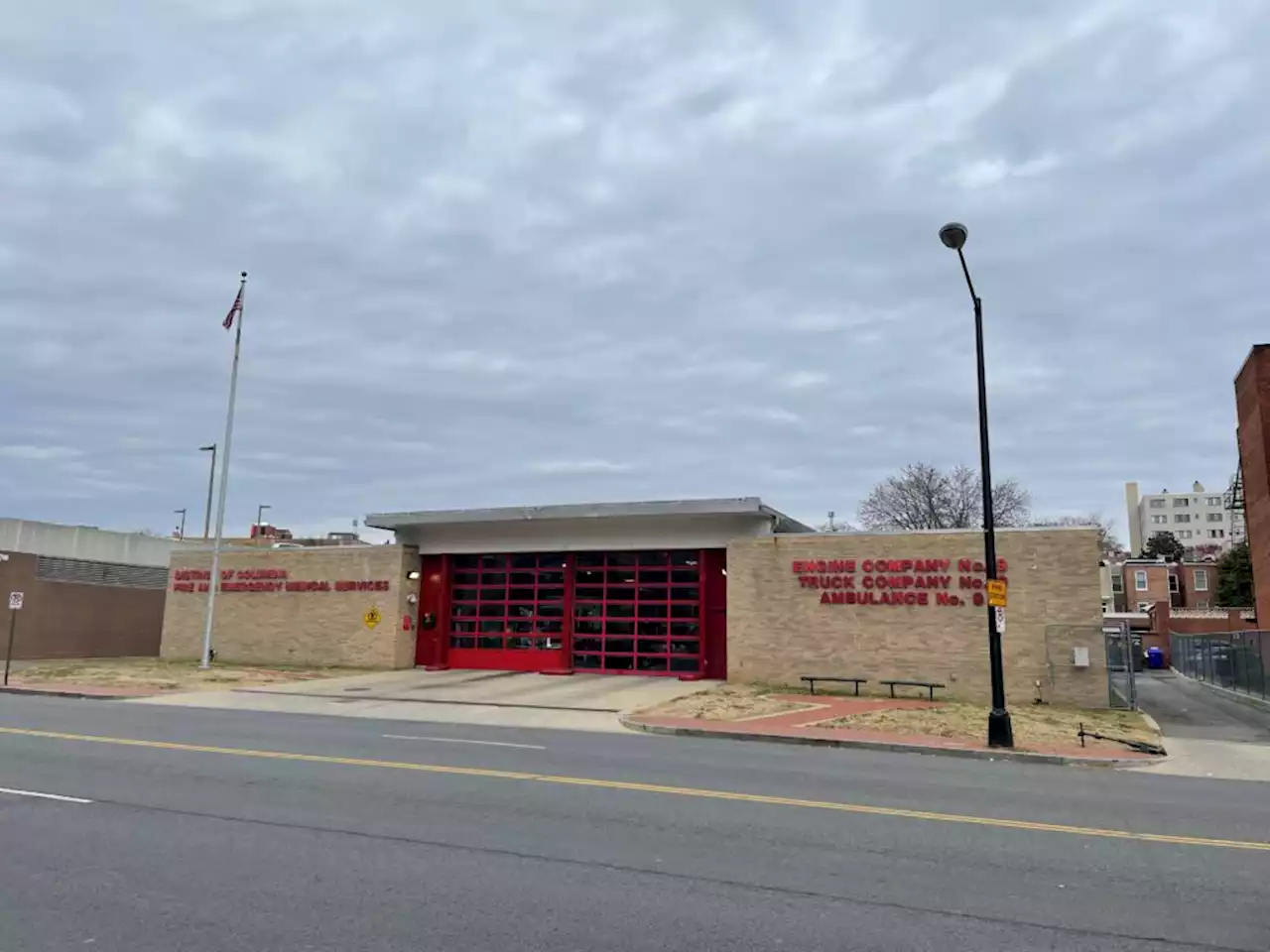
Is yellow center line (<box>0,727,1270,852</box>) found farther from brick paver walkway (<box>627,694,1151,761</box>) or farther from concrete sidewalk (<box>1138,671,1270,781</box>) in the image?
brick paver walkway (<box>627,694,1151,761</box>)

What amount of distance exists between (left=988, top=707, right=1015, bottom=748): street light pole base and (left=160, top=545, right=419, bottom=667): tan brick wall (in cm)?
1937

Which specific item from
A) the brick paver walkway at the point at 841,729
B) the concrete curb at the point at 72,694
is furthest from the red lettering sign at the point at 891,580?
the concrete curb at the point at 72,694

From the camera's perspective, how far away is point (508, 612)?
93.1 ft

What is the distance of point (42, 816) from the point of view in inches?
308

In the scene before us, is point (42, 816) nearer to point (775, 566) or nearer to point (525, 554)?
point (775, 566)

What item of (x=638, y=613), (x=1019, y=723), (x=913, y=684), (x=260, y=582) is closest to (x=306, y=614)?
(x=260, y=582)

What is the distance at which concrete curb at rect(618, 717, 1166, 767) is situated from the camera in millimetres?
13102

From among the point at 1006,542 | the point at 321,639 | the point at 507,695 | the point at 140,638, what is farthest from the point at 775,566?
the point at 140,638

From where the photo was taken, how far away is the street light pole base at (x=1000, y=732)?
13977 mm

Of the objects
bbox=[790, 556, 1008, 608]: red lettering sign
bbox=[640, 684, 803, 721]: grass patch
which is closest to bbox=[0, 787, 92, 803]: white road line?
bbox=[640, 684, 803, 721]: grass patch

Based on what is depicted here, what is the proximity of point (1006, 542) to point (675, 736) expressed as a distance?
10.0 meters

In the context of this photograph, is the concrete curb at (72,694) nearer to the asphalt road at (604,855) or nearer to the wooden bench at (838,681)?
the asphalt road at (604,855)

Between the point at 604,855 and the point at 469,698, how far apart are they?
14781 mm

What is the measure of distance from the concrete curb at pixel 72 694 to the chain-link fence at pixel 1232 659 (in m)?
27.3
